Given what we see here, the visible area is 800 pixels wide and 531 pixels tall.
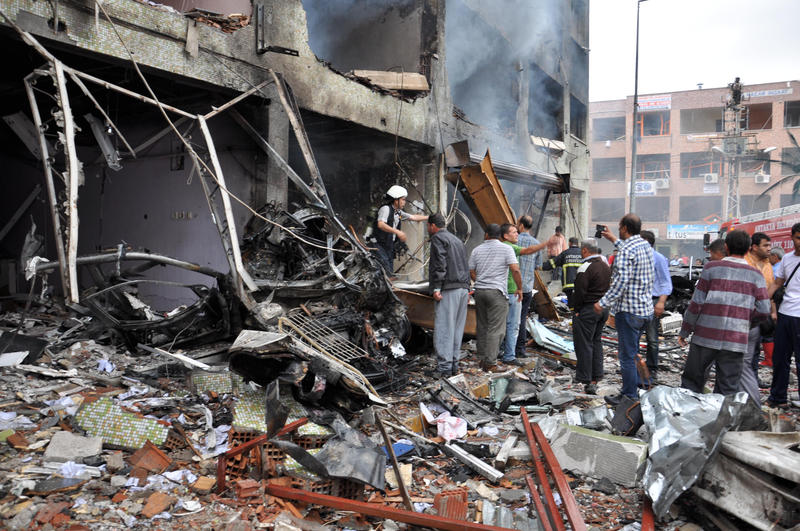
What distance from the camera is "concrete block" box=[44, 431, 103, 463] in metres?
3.42

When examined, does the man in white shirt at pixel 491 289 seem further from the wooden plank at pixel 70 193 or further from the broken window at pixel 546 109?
the broken window at pixel 546 109

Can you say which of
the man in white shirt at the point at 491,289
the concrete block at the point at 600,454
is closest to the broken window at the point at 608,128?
the man in white shirt at the point at 491,289

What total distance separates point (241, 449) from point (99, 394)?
1.91 m

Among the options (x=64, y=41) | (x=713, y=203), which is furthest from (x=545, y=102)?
(x=713, y=203)

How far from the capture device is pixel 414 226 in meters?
10.5

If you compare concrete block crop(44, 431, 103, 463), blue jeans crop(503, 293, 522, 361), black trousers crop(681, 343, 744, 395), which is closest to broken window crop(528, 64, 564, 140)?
blue jeans crop(503, 293, 522, 361)

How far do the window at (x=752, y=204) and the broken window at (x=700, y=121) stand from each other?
5.41 metres

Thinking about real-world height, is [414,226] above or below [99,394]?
above

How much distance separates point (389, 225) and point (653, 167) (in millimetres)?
37626

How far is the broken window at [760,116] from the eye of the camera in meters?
36.7

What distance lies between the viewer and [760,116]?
3741 centimetres

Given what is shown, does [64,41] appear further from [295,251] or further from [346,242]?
[346,242]

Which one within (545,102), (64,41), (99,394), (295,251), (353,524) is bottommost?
(353,524)

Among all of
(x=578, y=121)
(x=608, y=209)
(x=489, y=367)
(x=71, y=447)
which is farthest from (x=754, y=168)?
(x=71, y=447)
